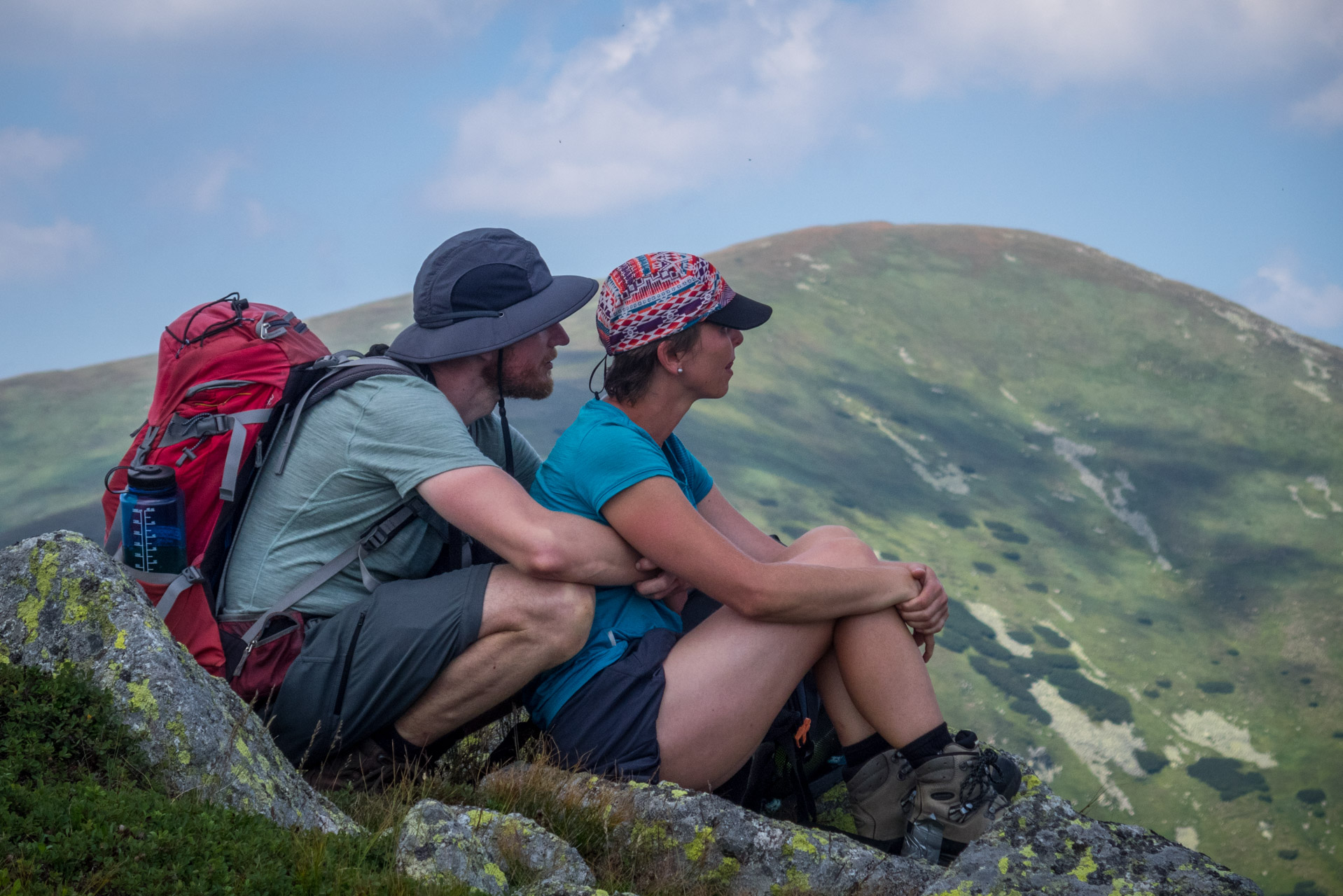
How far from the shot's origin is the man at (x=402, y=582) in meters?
3.33

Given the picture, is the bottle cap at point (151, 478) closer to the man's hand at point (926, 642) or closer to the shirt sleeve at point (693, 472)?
the shirt sleeve at point (693, 472)

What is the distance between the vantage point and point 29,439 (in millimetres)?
20812

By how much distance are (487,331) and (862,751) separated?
2.26m

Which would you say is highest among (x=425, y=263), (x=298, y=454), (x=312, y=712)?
(x=425, y=263)

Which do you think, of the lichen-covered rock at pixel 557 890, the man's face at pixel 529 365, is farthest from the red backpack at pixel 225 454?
the lichen-covered rock at pixel 557 890

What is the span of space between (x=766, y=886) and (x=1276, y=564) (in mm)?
25336

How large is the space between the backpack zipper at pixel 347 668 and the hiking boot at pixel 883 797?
1988 millimetres

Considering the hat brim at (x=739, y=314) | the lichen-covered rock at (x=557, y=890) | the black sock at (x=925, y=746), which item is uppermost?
the hat brim at (x=739, y=314)

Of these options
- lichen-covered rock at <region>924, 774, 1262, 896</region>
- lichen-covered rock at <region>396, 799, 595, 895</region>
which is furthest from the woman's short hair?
lichen-covered rock at <region>924, 774, 1262, 896</region>

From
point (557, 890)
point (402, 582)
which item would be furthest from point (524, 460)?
point (557, 890)

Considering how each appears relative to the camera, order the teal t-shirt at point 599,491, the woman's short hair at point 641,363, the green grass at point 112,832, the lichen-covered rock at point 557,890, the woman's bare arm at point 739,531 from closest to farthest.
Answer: the green grass at point 112,832, the lichen-covered rock at point 557,890, the teal t-shirt at point 599,491, the woman's short hair at point 641,363, the woman's bare arm at point 739,531

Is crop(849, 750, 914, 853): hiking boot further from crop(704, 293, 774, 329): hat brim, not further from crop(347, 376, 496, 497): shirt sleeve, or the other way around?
crop(347, 376, 496, 497): shirt sleeve

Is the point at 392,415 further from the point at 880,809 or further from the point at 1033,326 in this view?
the point at 1033,326

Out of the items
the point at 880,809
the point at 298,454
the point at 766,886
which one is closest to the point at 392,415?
the point at 298,454
